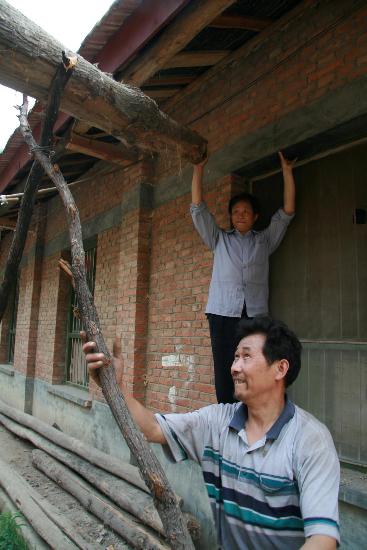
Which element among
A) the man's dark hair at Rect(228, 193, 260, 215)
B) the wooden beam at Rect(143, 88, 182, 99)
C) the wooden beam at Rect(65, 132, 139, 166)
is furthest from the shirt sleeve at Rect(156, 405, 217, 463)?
the wooden beam at Rect(143, 88, 182, 99)

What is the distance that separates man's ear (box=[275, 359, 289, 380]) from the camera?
6.55 ft

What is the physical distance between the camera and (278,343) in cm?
203

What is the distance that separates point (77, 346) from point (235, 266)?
4877 millimetres

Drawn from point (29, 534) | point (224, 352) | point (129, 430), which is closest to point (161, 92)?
point (224, 352)

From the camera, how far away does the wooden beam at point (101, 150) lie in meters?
4.52

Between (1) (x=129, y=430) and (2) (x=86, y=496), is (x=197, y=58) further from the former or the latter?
(2) (x=86, y=496)

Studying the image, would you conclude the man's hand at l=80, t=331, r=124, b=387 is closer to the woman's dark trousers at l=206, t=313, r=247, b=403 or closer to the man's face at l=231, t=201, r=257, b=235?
the woman's dark trousers at l=206, t=313, r=247, b=403

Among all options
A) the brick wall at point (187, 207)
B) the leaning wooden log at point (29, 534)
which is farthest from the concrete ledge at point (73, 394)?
the leaning wooden log at point (29, 534)

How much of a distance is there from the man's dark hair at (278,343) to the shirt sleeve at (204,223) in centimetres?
142

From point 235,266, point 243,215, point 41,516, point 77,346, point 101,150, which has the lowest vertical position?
point 41,516

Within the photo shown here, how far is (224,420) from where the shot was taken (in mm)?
2068

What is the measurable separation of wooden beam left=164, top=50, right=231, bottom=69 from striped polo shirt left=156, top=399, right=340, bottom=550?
3.15 m

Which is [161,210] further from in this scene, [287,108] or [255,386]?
[255,386]

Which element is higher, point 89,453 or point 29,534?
point 89,453
